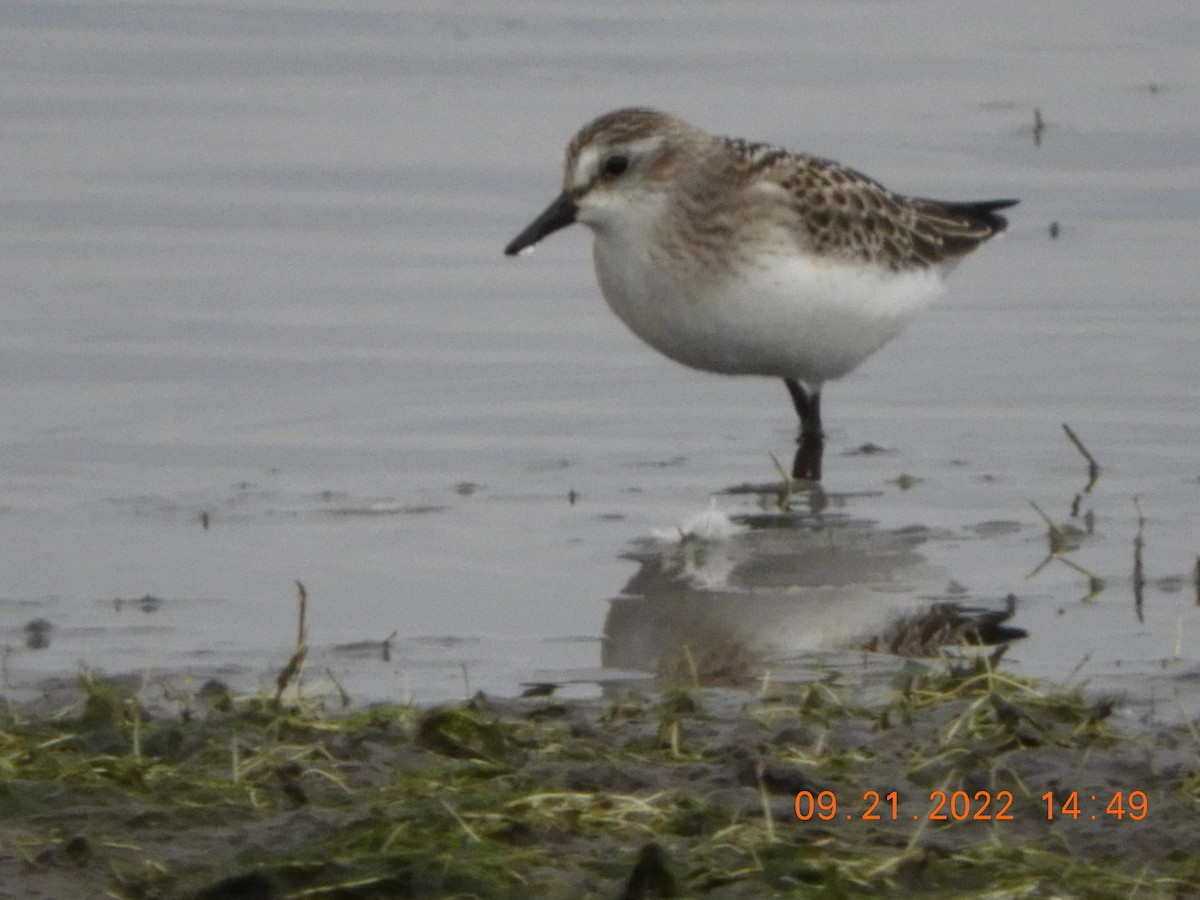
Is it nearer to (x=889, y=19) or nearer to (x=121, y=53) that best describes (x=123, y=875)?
(x=121, y=53)

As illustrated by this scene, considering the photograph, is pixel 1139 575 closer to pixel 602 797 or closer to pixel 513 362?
pixel 602 797

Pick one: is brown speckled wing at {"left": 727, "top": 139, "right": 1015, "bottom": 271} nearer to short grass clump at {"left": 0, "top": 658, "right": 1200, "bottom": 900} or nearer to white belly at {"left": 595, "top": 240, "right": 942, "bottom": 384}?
white belly at {"left": 595, "top": 240, "right": 942, "bottom": 384}

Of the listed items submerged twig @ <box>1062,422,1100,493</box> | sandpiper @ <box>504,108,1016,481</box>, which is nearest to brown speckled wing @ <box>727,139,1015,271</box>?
sandpiper @ <box>504,108,1016,481</box>

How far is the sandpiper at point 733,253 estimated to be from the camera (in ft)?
28.6

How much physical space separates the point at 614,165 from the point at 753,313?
0.70m

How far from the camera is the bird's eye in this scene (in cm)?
892

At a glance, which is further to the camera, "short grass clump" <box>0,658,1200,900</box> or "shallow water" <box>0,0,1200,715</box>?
"shallow water" <box>0,0,1200,715</box>

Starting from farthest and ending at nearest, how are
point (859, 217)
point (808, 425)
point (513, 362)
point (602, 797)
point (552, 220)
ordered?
point (513, 362) → point (859, 217) → point (808, 425) → point (552, 220) → point (602, 797)

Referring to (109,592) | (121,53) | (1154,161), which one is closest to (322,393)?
(109,592)

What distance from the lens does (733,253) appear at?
28.7 feet

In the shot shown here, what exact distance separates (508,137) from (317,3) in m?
3.74

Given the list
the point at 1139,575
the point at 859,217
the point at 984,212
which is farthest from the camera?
the point at 984,212

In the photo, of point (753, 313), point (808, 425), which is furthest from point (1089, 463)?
point (753, 313)

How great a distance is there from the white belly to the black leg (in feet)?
0.31
